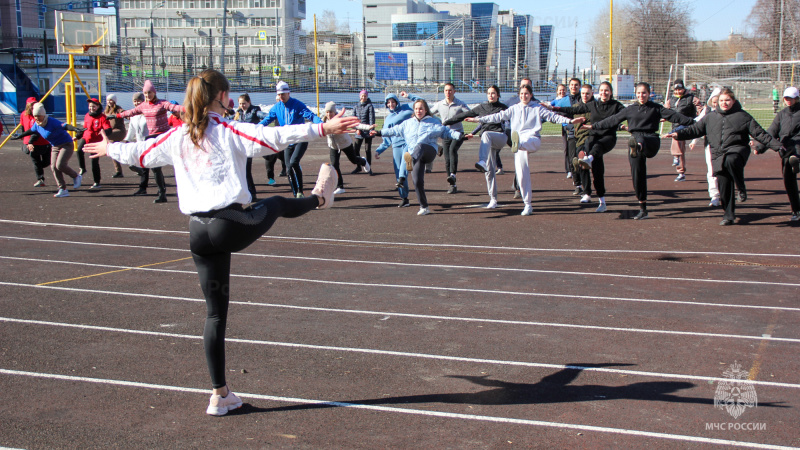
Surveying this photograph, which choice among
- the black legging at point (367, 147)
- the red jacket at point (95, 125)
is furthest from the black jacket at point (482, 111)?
the red jacket at point (95, 125)

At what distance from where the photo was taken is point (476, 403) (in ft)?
14.6

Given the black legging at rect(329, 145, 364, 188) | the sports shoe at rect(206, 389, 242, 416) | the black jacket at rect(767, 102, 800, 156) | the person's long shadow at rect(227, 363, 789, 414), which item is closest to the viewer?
the sports shoe at rect(206, 389, 242, 416)

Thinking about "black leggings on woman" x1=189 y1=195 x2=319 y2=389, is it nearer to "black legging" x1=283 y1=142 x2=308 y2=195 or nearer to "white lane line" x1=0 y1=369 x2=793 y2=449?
"white lane line" x1=0 y1=369 x2=793 y2=449

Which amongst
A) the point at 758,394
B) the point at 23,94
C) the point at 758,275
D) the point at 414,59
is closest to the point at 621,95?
the point at 414,59

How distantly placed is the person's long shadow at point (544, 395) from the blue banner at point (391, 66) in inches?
1879

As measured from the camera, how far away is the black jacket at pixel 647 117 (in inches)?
→ 440

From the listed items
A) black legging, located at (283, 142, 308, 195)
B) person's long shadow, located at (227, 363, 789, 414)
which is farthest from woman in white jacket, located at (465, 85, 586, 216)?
person's long shadow, located at (227, 363, 789, 414)

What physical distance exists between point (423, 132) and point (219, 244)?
8.23 m

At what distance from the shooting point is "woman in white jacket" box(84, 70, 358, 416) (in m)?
3.95

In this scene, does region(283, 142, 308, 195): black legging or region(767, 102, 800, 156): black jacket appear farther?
region(283, 142, 308, 195): black legging

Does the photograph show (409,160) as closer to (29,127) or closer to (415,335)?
(415,335)

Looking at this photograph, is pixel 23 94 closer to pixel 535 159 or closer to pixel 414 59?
pixel 414 59

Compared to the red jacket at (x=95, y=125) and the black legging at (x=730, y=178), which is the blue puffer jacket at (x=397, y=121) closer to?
the black legging at (x=730, y=178)

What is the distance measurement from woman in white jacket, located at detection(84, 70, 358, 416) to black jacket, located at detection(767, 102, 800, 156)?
8.73 metres
